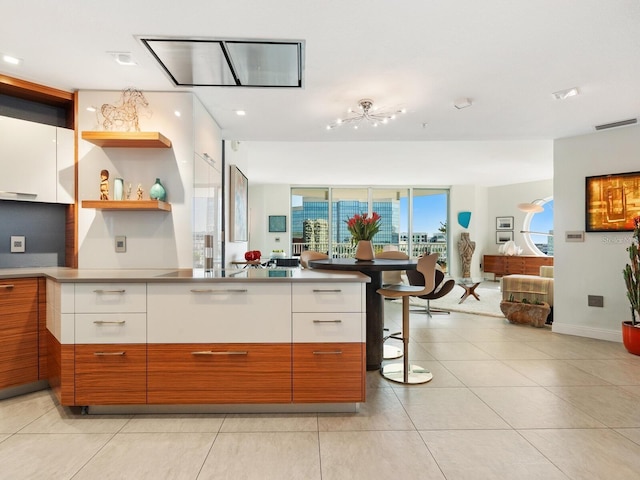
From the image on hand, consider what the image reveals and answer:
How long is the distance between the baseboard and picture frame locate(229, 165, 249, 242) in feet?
13.8

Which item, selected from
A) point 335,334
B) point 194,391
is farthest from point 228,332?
point 335,334

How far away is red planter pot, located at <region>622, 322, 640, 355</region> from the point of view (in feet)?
10.9

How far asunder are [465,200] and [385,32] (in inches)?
314

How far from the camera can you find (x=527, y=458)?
174 cm

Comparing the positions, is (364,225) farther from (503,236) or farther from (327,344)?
(503,236)

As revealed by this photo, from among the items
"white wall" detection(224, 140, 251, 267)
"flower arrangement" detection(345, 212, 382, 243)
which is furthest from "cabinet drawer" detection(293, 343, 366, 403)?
"white wall" detection(224, 140, 251, 267)

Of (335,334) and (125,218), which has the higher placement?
(125,218)

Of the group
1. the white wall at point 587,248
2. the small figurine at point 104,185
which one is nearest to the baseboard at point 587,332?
the white wall at point 587,248

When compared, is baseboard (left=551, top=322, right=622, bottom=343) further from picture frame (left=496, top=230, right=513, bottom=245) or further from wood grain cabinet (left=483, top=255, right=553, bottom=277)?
picture frame (left=496, top=230, right=513, bottom=245)

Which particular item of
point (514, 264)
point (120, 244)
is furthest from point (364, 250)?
point (514, 264)

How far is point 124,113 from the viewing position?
2863 millimetres

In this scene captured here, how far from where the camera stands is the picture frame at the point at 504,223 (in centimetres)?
893

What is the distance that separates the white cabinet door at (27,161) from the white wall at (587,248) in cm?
539

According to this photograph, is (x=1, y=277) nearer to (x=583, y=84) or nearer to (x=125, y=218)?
(x=125, y=218)
